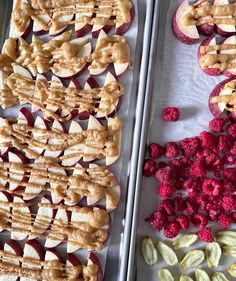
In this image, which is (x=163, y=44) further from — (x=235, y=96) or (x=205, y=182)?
(x=205, y=182)

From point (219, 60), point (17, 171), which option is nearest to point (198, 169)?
point (219, 60)

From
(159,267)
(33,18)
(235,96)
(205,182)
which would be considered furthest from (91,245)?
(33,18)

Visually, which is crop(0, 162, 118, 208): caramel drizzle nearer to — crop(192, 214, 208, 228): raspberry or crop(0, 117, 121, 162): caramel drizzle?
crop(0, 117, 121, 162): caramel drizzle

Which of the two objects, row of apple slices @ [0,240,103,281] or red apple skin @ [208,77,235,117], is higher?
red apple skin @ [208,77,235,117]

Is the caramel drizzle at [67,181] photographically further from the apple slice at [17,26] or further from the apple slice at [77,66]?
the apple slice at [17,26]

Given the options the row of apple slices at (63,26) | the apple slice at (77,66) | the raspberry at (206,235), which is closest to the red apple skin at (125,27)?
the row of apple slices at (63,26)

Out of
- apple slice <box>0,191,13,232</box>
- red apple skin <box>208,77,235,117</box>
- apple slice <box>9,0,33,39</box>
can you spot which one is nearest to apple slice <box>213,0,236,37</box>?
red apple skin <box>208,77,235,117</box>

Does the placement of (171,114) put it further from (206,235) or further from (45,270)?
(45,270)
